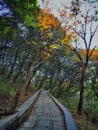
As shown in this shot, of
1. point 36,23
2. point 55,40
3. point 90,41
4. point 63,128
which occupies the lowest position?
point 63,128

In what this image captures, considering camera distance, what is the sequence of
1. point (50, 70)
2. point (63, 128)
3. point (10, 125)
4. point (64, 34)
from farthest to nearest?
point (50, 70), point (64, 34), point (63, 128), point (10, 125)

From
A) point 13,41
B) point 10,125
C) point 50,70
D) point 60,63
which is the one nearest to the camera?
point 10,125

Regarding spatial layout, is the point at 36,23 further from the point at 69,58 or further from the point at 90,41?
the point at 69,58

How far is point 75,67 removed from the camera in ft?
160

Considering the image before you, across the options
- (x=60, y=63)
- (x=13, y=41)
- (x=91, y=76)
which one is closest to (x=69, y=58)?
(x=60, y=63)

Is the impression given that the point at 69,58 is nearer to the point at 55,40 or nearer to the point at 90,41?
the point at 55,40

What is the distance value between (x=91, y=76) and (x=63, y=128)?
39442 millimetres

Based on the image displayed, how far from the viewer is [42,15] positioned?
2964 centimetres

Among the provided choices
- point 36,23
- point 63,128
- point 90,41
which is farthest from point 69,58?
point 63,128

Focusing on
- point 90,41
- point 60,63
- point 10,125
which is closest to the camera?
point 10,125

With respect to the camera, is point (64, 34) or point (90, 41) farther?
point (64, 34)

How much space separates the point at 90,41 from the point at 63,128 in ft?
35.3

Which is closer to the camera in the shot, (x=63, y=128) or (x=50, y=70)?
(x=63, y=128)

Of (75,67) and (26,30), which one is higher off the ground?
(26,30)
